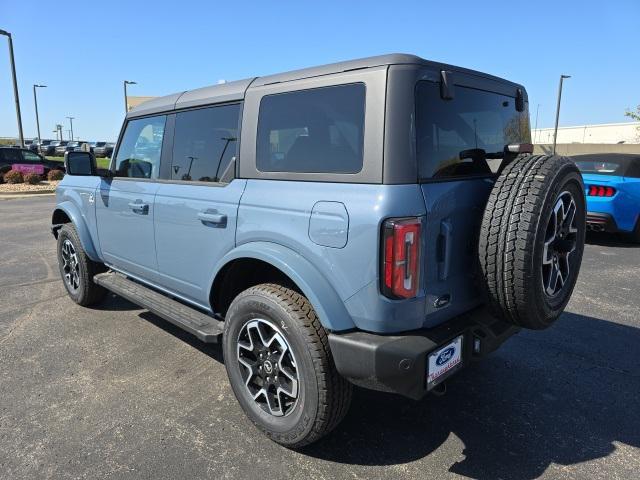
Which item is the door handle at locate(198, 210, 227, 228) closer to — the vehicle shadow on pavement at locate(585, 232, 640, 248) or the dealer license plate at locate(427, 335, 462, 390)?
the dealer license plate at locate(427, 335, 462, 390)

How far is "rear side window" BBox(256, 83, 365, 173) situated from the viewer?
2309 mm

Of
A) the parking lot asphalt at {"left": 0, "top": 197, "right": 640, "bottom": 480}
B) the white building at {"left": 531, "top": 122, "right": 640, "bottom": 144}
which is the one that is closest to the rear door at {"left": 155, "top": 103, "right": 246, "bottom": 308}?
the parking lot asphalt at {"left": 0, "top": 197, "right": 640, "bottom": 480}

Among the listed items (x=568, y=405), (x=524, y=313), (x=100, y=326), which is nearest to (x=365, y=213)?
(x=524, y=313)

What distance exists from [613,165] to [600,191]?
0.74m

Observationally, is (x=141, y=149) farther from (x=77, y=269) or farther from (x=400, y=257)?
(x=400, y=257)

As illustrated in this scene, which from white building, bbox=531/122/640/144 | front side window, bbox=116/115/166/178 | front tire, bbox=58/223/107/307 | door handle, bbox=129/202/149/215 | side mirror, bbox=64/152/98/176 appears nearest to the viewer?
door handle, bbox=129/202/149/215

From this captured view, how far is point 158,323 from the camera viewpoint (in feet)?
14.6

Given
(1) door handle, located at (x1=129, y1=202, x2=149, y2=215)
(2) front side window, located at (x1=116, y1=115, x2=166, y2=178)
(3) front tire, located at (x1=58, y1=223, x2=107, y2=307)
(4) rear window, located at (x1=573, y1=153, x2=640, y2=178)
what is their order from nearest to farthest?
(1) door handle, located at (x1=129, y1=202, x2=149, y2=215) < (2) front side window, located at (x1=116, y1=115, x2=166, y2=178) < (3) front tire, located at (x1=58, y1=223, x2=107, y2=307) < (4) rear window, located at (x1=573, y1=153, x2=640, y2=178)

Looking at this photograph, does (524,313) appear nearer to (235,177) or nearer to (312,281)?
(312,281)

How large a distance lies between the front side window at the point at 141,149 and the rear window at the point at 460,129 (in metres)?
2.21

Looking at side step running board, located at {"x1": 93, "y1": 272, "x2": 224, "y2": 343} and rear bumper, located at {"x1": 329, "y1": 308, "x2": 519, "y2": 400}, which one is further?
side step running board, located at {"x1": 93, "y1": 272, "x2": 224, "y2": 343}

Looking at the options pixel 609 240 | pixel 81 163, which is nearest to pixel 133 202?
pixel 81 163

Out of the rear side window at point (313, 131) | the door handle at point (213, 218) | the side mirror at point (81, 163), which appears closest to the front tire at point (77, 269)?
the side mirror at point (81, 163)

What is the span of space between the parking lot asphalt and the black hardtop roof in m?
1.96
